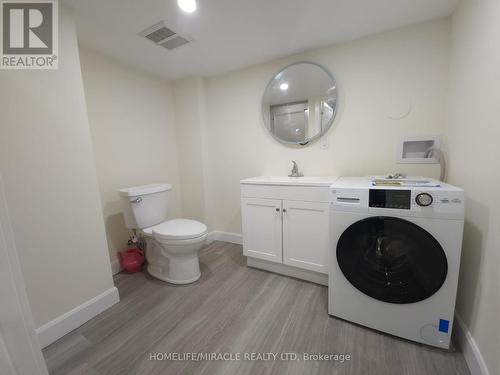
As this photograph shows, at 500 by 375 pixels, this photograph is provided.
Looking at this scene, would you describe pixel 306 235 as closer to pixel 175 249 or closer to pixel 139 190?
pixel 175 249

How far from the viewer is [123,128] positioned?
198 cm

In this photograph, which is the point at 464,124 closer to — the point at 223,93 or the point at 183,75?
the point at 223,93

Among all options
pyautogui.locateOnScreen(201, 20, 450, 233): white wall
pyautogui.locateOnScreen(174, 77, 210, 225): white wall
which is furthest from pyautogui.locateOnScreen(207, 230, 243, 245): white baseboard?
pyautogui.locateOnScreen(201, 20, 450, 233): white wall

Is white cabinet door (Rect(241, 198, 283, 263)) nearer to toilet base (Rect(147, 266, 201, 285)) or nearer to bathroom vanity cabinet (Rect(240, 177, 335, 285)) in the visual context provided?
bathroom vanity cabinet (Rect(240, 177, 335, 285))

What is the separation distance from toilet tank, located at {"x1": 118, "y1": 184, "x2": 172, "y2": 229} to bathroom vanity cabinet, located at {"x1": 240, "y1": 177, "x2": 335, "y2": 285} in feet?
2.51

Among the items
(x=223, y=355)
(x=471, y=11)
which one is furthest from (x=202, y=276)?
(x=471, y=11)

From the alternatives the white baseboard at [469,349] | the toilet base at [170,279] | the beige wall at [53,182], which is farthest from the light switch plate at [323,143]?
the beige wall at [53,182]

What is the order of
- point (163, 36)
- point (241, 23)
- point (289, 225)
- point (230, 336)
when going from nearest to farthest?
point (230, 336), point (241, 23), point (163, 36), point (289, 225)

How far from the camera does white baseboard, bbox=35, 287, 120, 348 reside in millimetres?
1207

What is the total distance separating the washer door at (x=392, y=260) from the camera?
3.47 feet

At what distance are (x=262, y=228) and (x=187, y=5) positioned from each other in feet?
5.43

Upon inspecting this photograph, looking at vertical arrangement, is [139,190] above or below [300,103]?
below

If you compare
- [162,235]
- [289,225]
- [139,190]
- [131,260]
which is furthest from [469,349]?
[131,260]

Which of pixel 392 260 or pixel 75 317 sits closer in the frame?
pixel 392 260
